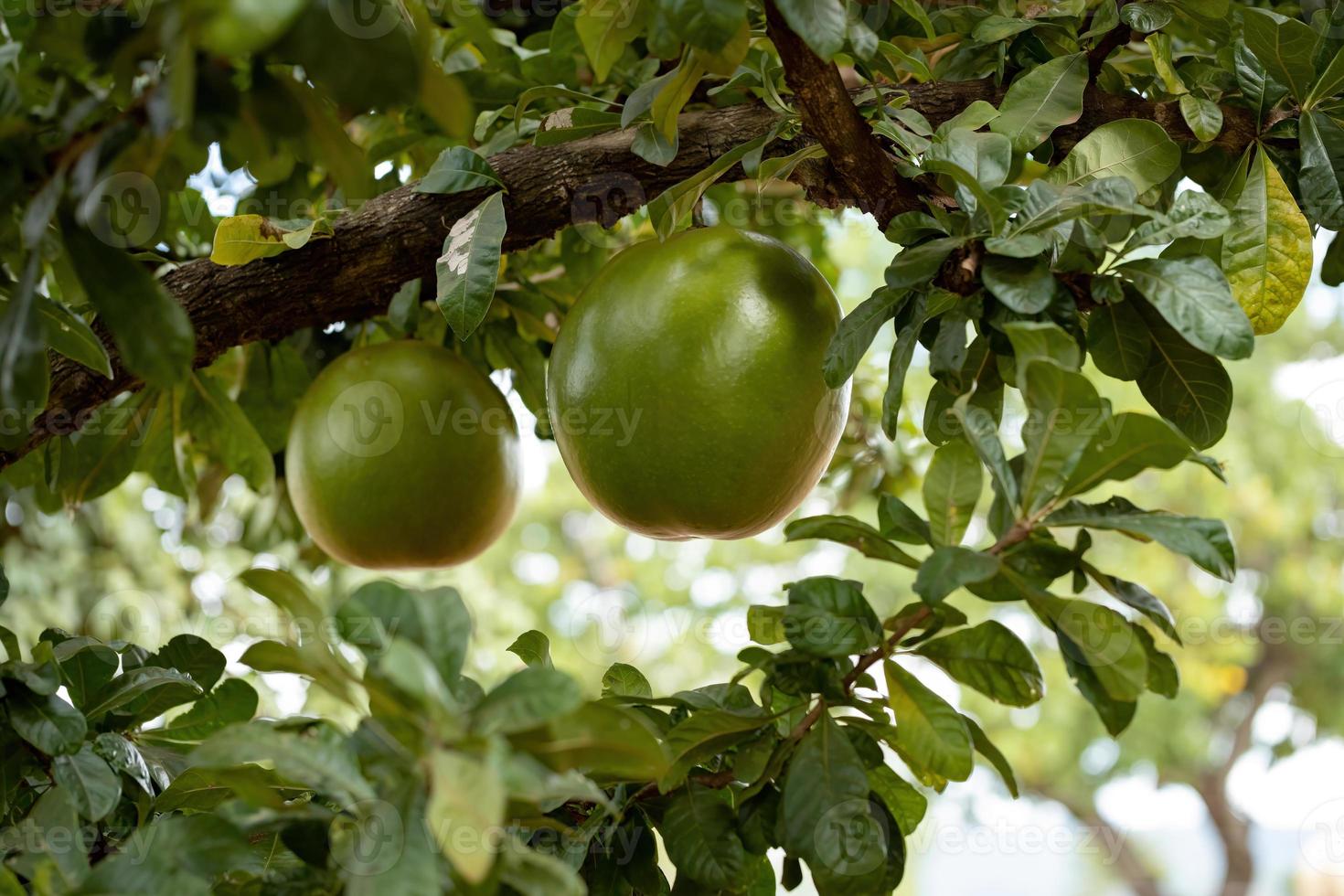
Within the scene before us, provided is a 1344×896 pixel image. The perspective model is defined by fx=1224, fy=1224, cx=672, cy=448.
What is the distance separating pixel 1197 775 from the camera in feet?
19.4

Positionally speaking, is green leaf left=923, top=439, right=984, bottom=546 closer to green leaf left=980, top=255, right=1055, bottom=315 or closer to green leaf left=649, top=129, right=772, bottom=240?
green leaf left=980, top=255, right=1055, bottom=315

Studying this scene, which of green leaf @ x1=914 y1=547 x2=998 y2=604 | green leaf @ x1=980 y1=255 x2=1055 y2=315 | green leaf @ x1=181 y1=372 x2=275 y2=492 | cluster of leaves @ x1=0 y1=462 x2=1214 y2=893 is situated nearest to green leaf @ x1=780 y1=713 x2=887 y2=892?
cluster of leaves @ x1=0 y1=462 x2=1214 y2=893

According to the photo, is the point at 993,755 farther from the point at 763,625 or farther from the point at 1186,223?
the point at 1186,223

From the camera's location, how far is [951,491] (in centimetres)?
55

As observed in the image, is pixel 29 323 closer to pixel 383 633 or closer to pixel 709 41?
pixel 383 633

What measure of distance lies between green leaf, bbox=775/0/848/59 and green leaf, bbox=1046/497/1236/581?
0.72ft

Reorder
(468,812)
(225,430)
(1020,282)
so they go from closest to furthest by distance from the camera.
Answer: (468,812) → (1020,282) → (225,430)

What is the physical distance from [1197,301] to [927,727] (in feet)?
0.77

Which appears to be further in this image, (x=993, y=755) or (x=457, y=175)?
(x=457, y=175)

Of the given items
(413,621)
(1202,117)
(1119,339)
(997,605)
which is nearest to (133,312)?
(413,621)

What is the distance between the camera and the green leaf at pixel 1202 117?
736mm

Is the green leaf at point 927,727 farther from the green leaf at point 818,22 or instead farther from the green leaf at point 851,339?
the green leaf at point 818,22

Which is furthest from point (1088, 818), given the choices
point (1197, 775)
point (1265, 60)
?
point (1265, 60)

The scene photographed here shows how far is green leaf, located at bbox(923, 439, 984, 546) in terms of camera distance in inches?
21.8
